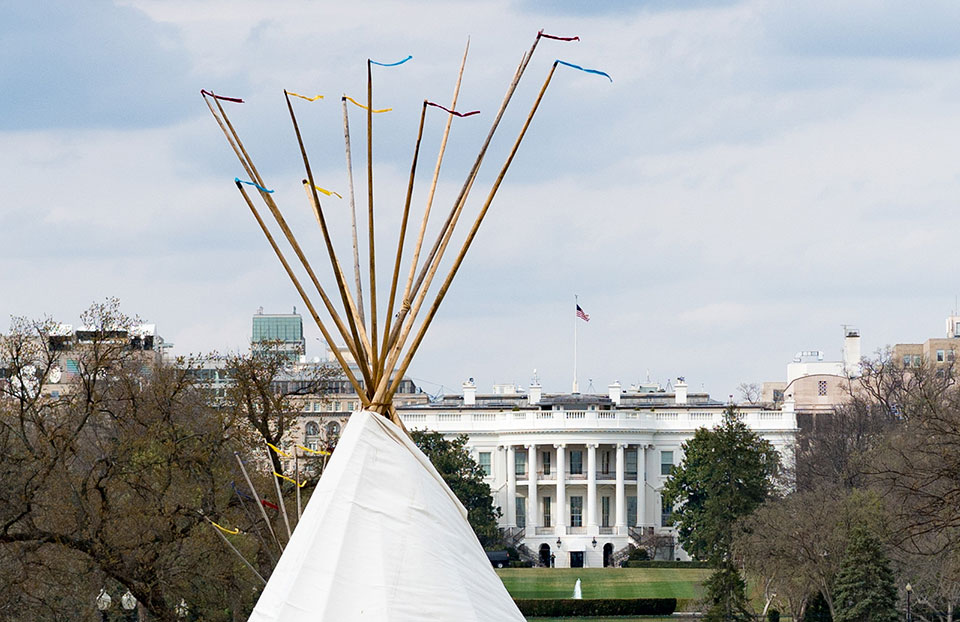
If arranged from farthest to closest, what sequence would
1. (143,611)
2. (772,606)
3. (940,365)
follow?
(940,365) → (772,606) → (143,611)

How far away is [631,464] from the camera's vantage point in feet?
290

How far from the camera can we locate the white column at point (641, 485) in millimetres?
86500

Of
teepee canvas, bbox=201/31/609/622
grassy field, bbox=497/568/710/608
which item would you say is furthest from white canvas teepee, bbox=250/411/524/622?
grassy field, bbox=497/568/710/608

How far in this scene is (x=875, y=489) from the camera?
42.0 meters

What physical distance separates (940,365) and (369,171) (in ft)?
323

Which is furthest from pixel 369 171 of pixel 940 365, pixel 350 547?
pixel 940 365

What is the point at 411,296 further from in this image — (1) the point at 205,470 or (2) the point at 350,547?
(1) the point at 205,470

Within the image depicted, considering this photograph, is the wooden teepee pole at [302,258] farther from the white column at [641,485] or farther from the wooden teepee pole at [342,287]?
the white column at [641,485]

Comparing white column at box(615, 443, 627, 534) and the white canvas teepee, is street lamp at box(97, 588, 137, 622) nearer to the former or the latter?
the white canvas teepee

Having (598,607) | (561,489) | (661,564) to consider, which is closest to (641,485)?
(561,489)

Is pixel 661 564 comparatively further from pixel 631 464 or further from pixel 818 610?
pixel 818 610

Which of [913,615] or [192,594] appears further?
[913,615]

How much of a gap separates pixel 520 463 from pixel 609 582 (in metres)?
26.6

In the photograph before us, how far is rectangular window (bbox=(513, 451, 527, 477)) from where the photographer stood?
87125mm
